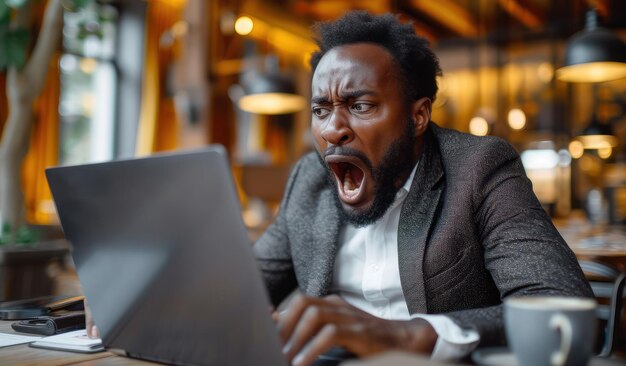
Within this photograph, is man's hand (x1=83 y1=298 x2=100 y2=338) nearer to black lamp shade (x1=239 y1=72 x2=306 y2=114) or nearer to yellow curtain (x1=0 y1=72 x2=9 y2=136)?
black lamp shade (x1=239 y1=72 x2=306 y2=114)

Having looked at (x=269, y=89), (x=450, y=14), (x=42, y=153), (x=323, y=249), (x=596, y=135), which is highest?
(x=450, y=14)

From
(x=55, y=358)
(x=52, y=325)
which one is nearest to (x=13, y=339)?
(x=52, y=325)

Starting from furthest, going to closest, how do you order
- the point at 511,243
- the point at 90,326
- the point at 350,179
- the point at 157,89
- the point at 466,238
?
the point at 157,89, the point at 350,179, the point at 466,238, the point at 511,243, the point at 90,326

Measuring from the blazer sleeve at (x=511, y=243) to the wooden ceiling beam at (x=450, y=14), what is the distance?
27.9 ft

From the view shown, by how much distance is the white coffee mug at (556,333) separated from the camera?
644 mm

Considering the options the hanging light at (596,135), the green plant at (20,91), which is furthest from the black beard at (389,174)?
the hanging light at (596,135)

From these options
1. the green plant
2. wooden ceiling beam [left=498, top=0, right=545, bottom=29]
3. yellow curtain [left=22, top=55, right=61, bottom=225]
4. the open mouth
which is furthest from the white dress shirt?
wooden ceiling beam [left=498, top=0, right=545, bottom=29]

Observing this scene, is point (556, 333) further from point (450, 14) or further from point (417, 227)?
point (450, 14)

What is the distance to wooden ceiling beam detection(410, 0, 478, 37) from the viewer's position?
31.0ft

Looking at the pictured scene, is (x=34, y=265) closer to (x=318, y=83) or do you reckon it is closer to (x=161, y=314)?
(x=318, y=83)

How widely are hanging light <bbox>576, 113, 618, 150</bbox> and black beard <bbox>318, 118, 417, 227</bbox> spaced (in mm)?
5213

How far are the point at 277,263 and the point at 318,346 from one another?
0.88 m

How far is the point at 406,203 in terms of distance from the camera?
1.39 meters

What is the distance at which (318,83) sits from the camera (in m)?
1.36
